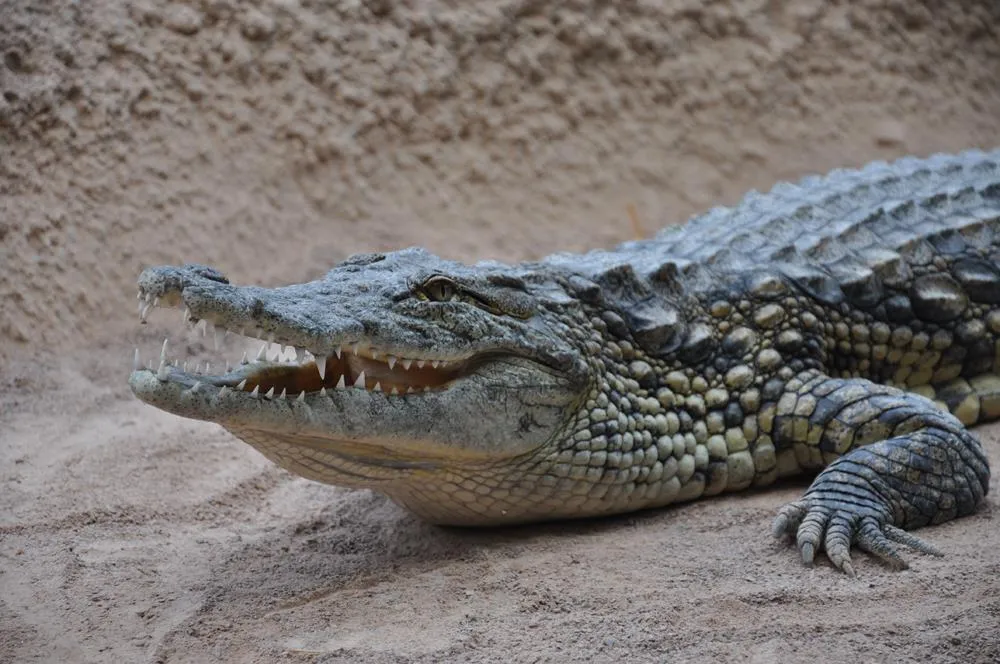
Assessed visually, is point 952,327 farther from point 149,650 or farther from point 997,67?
point 997,67

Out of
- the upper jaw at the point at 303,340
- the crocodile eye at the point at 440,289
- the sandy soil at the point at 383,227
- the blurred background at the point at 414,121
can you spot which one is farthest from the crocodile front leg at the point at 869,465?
the blurred background at the point at 414,121

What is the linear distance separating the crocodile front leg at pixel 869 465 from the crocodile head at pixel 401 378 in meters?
0.87

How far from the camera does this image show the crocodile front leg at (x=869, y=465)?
3436 millimetres

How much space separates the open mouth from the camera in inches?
126

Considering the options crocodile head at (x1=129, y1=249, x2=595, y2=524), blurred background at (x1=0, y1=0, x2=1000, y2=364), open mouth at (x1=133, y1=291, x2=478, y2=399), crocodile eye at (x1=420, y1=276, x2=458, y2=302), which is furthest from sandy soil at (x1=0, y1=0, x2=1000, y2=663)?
crocodile eye at (x1=420, y1=276, x2=458, y2=302)

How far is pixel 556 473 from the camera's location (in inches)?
149

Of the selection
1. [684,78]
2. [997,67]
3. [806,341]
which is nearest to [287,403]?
[806,341]

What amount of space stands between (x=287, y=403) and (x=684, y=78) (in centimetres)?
542

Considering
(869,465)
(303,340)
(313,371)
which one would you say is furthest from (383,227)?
(869,465)

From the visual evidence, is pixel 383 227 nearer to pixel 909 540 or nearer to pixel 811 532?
pixel 811 532

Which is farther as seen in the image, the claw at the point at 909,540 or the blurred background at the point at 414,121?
the blurred background at the point at 414,121

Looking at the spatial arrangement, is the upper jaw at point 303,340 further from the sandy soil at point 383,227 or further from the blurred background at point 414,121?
the blurred background at point 414,121

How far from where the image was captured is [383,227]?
691cm

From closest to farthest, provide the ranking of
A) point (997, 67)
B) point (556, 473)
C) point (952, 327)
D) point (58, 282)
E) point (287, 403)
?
1. point (287, 403)
2. point (556, 473)
3. point (952, 327)
4. point (58, 282)
5. point (997, 67)
